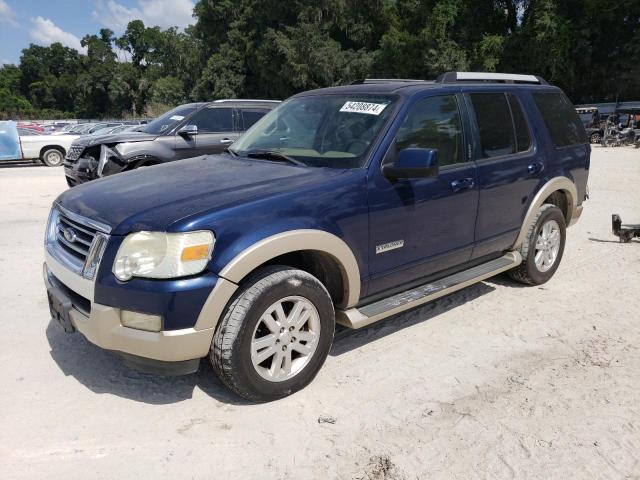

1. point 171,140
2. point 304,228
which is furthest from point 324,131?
point 171,140

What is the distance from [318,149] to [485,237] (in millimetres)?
1635

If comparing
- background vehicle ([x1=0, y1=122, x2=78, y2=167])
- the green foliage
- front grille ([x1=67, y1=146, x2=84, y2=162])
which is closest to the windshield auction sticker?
front grille ([x1=67, y1=146, x2=84, y2=162])

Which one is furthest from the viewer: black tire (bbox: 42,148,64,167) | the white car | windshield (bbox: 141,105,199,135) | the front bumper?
black tire (bbox: 42,148,64,167)

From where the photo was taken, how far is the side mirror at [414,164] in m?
3.35

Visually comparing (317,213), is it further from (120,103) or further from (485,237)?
(120,103)

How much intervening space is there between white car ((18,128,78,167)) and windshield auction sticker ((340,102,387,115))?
16.6 meters

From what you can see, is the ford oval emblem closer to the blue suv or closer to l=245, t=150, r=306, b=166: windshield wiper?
the blue suv

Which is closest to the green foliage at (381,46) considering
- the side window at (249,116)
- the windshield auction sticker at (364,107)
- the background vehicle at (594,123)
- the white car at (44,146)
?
the background vehicle at (594,123)

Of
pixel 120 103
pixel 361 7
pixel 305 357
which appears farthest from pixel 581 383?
pixel 120 103

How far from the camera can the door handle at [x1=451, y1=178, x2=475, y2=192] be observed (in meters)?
3.95

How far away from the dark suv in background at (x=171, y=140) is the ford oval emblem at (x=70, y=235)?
5177 mm

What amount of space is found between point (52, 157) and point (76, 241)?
17.0 meters

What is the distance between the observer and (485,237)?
173 inches

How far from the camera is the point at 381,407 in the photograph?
3.13 meters
